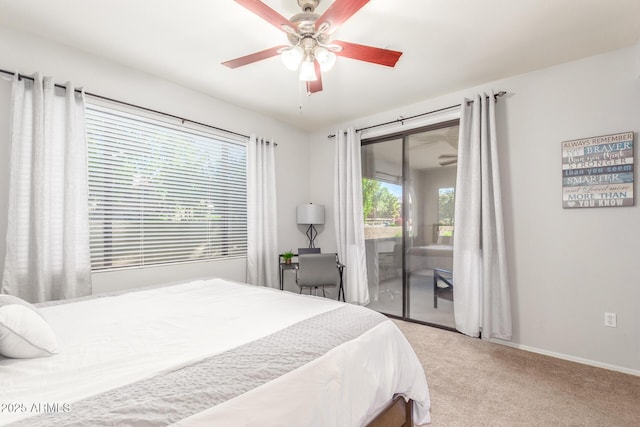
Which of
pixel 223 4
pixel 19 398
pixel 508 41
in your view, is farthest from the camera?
pixel 508 41

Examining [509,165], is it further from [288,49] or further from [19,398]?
[19,398]

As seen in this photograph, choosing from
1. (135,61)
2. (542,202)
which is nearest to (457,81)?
(542,202)

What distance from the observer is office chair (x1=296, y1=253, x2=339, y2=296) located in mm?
3529

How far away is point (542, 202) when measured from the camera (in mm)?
2803

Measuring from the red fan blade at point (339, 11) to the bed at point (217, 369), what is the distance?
1524 mm

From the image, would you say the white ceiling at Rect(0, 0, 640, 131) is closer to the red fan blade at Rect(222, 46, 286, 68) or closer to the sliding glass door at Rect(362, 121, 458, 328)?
the red fan blade at Rect(222, 46, 286, 68)

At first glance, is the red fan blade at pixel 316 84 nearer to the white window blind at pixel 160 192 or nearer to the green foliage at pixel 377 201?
the white window blind at pixel 160 192

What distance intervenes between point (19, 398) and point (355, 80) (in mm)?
3062

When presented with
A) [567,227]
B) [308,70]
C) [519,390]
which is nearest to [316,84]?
[308,70]

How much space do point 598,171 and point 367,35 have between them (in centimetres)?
218

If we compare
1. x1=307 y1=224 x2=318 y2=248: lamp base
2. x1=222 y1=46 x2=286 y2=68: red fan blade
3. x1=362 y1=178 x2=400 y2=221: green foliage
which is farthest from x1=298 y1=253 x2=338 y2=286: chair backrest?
x1=222 y1=46 x2=286 y2=68: red fan blade

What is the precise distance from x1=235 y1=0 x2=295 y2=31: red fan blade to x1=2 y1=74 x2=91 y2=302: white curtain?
1.77m

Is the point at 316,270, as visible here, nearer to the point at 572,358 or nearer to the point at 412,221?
the point at 412,221

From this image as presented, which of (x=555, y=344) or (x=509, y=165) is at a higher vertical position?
(x=509, y=165)
